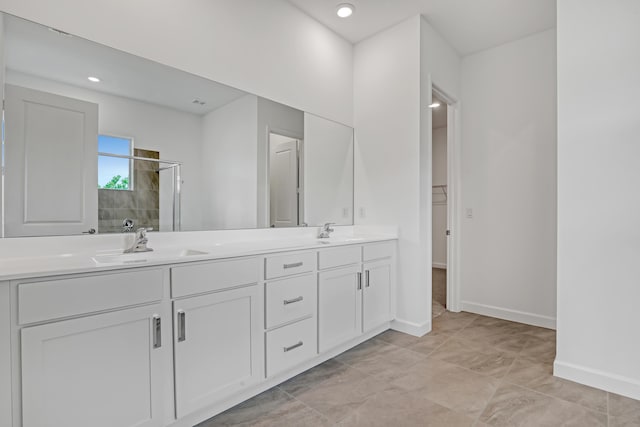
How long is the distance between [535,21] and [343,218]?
244cm

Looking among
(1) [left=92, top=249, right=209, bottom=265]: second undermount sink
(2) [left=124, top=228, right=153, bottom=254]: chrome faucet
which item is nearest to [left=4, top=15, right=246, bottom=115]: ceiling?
(2) [left=124, top=228, right=153, bottom=254]: chrome faucet

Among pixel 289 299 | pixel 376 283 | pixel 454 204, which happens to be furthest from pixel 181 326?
pixel 454 204

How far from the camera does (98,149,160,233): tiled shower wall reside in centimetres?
169

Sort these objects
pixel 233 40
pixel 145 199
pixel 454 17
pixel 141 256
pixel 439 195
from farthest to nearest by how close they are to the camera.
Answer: pixel 439 195
pixel 454 17
pixel 233 40
pixel 145 199
pixel 141 256

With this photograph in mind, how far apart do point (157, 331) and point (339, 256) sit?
126cm

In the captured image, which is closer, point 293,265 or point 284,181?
point 293,265

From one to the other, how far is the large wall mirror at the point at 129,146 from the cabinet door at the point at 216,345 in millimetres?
629

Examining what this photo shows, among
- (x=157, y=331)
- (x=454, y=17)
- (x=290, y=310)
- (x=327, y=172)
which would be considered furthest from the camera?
(x=327, y=172)

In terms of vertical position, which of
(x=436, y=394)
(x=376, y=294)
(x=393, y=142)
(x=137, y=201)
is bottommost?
(x=436, y=394)

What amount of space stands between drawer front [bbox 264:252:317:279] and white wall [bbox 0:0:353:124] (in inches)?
49.8

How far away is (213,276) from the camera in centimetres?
158

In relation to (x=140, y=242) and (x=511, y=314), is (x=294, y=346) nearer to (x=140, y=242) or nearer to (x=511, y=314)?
(x=140, y=242)

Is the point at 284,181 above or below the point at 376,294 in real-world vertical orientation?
above

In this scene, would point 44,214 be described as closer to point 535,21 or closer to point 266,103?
point 266,103
